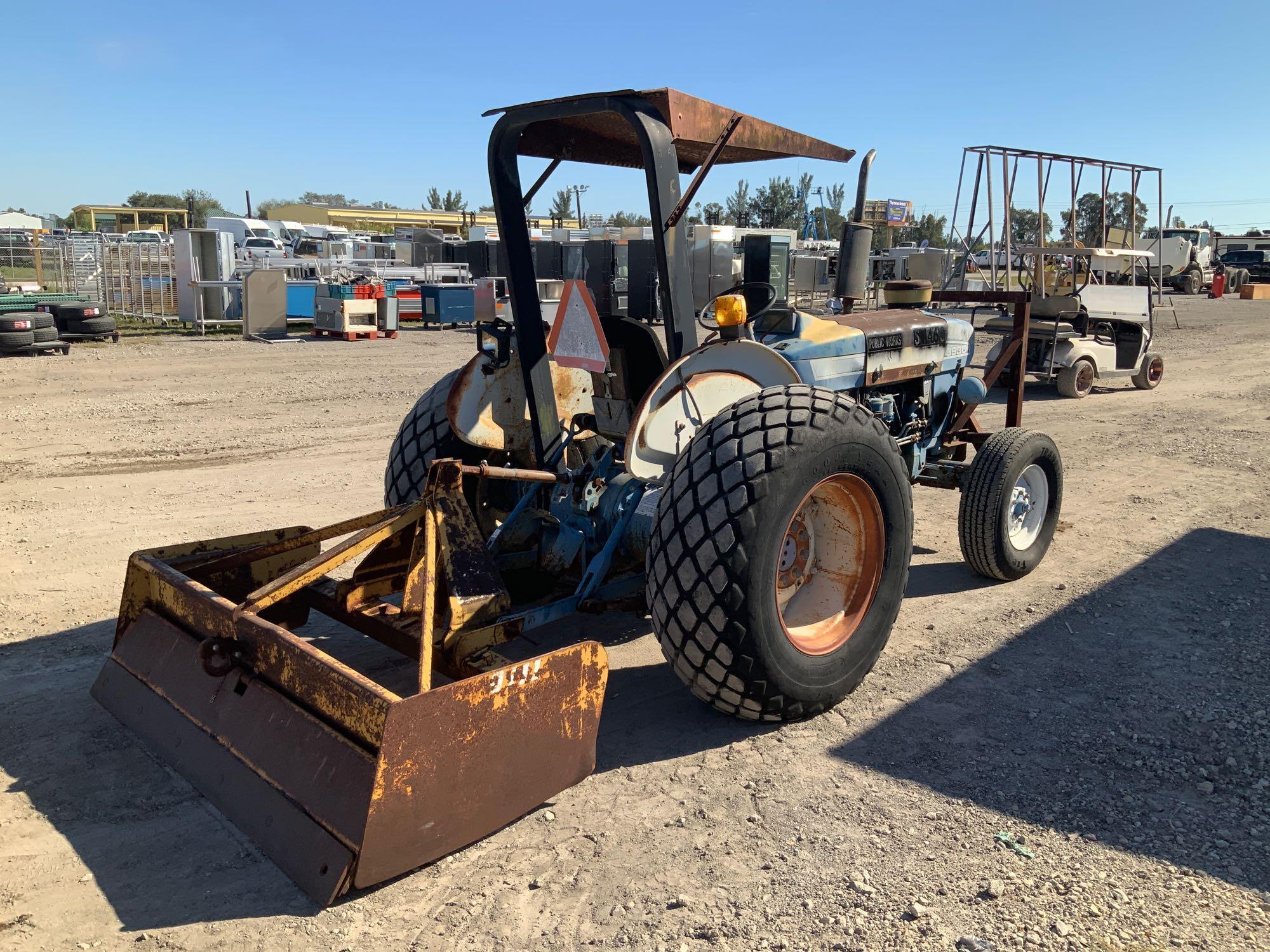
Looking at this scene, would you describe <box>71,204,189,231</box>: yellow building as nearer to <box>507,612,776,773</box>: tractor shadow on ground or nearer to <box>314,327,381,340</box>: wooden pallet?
<box>314,327,381,340</box>: wooden pallet

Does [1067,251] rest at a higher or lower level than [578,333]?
higher

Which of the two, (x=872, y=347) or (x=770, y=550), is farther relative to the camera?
(x=872, y=347)

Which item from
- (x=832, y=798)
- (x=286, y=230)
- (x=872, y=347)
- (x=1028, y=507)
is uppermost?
(x=286, y=230)

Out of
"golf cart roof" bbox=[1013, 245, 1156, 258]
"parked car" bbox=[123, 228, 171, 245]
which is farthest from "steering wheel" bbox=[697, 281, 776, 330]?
"parked car" bbox=[123, 228, 171, 245]

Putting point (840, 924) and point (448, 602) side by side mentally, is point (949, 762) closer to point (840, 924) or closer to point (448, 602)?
point (840, 924)

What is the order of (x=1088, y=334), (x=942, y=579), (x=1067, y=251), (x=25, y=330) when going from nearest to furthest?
(x=942, y=579), (x=1067, y=251), (x=1088, y=334), (x=25, y=330)

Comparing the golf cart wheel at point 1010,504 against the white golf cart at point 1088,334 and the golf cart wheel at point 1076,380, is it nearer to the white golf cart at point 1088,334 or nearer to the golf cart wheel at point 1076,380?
the white golf cart at point 1088,334

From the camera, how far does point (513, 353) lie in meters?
4.52

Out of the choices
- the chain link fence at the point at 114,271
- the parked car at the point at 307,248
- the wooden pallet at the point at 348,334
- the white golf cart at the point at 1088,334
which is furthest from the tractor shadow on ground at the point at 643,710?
the parked car at the point at 307,248

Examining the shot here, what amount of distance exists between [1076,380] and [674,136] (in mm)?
10748

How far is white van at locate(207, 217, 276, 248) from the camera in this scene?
36.8 m

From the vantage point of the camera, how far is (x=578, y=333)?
156 inches

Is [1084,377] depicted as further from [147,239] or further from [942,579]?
[147,239]

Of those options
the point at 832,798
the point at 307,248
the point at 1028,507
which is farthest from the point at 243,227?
the point at 832,798
